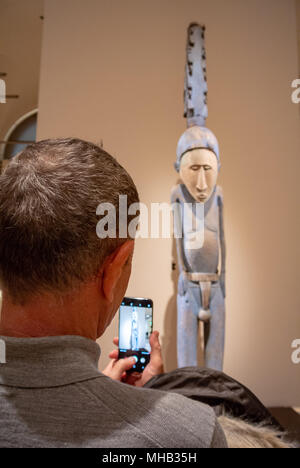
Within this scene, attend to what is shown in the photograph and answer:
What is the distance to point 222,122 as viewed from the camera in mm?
2957

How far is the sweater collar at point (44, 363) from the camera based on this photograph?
42 centimetres

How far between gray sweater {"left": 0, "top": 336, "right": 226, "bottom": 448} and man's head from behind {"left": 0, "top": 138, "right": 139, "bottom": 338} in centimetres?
8

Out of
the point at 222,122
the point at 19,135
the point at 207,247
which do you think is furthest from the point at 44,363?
the point at 19,135

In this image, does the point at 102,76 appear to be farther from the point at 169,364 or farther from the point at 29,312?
the point at 29,312

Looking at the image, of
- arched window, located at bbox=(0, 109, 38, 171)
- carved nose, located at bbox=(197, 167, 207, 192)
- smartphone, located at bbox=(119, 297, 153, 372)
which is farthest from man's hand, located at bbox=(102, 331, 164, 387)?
arched window, located at bbox=(0, 109, 38, 171)

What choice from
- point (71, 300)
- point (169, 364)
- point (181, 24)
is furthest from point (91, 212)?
point (181, 24)

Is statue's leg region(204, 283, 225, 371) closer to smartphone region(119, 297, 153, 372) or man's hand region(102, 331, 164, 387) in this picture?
smartphone region(119, 297, 153, 372)

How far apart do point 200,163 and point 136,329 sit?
1270 mm

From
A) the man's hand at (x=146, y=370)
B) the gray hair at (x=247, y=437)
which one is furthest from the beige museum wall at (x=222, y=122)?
the gray hair at (x=247, y=437)

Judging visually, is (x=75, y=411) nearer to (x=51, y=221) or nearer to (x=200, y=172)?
(x=51, y=221)

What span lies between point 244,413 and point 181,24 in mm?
3220

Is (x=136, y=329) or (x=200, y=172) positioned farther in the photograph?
(x=200, y=172)

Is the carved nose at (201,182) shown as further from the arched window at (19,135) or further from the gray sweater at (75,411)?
the arched window at (19,135)

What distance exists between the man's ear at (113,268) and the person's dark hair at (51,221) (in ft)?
0.05
